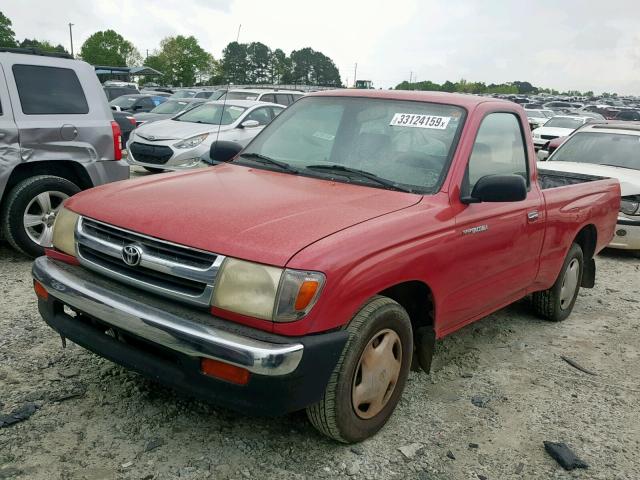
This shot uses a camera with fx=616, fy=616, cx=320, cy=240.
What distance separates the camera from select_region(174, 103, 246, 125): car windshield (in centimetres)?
1153

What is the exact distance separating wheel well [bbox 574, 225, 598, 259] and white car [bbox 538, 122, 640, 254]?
6.48ft

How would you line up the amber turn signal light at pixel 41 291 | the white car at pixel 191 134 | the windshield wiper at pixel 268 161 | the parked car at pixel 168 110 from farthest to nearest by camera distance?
the parked car at pixel 168 110
the white car at pixel 191 134
the windshield wiper at pixel 268 161
the amber turn signal light at pixel 41 291

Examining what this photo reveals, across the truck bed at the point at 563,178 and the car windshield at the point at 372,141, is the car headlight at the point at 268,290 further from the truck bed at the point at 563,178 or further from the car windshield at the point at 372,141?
the truck bed at the point at 563,178

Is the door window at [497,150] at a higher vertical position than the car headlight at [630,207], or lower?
higher

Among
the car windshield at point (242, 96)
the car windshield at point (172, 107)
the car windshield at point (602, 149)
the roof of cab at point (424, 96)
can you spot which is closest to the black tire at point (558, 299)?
the roof of cab at point (424, 96)

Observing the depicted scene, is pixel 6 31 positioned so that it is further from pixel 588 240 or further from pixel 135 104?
pixel 588 240

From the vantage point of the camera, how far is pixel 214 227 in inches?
108

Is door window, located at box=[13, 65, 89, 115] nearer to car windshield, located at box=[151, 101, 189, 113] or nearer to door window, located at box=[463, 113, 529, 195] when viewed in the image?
door window, located at box=[463, 113, 529, 195]

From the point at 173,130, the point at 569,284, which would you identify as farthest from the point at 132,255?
the point at 173,130

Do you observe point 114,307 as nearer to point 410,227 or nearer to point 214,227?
point 214,227

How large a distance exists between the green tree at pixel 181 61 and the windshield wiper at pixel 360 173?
94820mm

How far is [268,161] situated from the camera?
3988 mm

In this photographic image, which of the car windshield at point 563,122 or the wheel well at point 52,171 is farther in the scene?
the car windshield at point 563,122

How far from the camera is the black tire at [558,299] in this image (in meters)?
4.93
